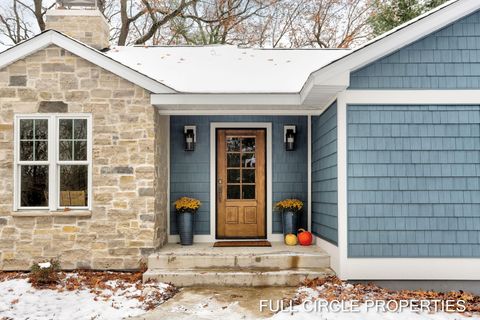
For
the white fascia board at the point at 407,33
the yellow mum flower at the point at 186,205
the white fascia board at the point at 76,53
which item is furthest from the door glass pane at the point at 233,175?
the white fascia board at the point at 407,33

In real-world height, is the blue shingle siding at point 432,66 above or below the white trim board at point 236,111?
above

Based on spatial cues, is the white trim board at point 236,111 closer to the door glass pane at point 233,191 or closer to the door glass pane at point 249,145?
the door glass pane at point 249,145

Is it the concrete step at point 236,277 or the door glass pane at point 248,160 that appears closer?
the concrete step at point 236,277

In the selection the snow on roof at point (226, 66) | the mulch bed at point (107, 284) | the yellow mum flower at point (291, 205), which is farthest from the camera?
the yellow mum flower at point (291, 205)

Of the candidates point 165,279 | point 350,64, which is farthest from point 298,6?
point 165,279

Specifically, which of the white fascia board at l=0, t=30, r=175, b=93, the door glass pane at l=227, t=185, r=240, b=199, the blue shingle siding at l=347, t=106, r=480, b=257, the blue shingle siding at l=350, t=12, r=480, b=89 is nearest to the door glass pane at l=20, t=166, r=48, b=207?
the white fascia board at l=0, t=30, r=175, b=93

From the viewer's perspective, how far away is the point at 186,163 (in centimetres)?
837

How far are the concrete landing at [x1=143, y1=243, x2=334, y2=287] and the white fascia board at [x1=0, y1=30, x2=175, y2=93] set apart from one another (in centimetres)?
244

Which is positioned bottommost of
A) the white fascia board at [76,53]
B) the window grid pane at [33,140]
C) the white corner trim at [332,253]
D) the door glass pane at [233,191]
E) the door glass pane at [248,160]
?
the white corner trim at [332,253]

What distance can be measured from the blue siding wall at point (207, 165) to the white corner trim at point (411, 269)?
7.12 feet

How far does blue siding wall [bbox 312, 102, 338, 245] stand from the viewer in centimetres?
656

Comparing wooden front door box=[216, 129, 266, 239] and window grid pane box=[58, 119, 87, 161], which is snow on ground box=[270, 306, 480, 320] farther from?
window grid pane box=[58, 119, 87, 161]

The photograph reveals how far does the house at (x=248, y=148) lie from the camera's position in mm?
6250

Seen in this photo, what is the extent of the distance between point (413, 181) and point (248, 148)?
311cm
